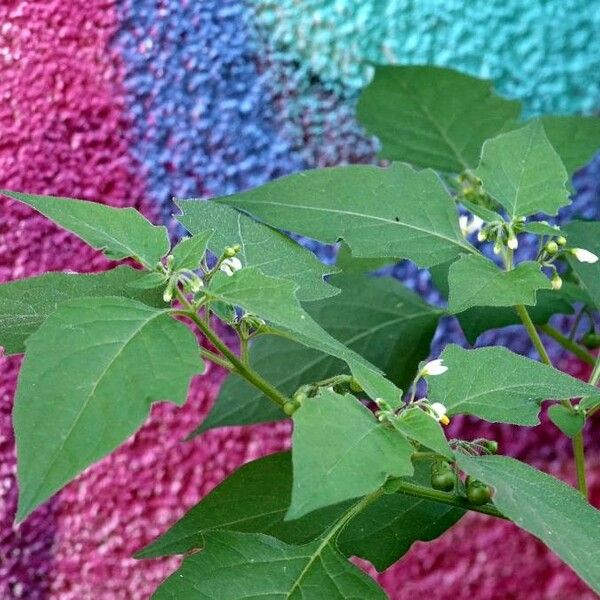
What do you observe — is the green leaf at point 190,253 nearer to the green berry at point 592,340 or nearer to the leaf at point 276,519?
the leaf at point 276,519

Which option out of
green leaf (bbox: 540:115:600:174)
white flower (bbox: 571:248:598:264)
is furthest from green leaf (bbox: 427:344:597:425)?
green leaf (bbox: 540:115:600:174)

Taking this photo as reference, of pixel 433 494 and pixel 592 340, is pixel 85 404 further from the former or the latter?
pixel 592 340

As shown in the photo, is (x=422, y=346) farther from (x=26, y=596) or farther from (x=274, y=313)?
(x=26, y=596)

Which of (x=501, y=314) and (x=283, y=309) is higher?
(x=283, y=309)

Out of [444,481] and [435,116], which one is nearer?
[444,481]

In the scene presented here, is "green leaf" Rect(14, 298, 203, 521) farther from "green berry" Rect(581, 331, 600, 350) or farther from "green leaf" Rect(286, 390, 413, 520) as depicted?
"green berry" Rect(581, 331, 600, 350)

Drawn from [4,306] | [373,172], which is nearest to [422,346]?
[373,172]

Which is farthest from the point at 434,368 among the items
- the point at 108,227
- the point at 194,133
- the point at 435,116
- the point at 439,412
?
the point at 194,133
